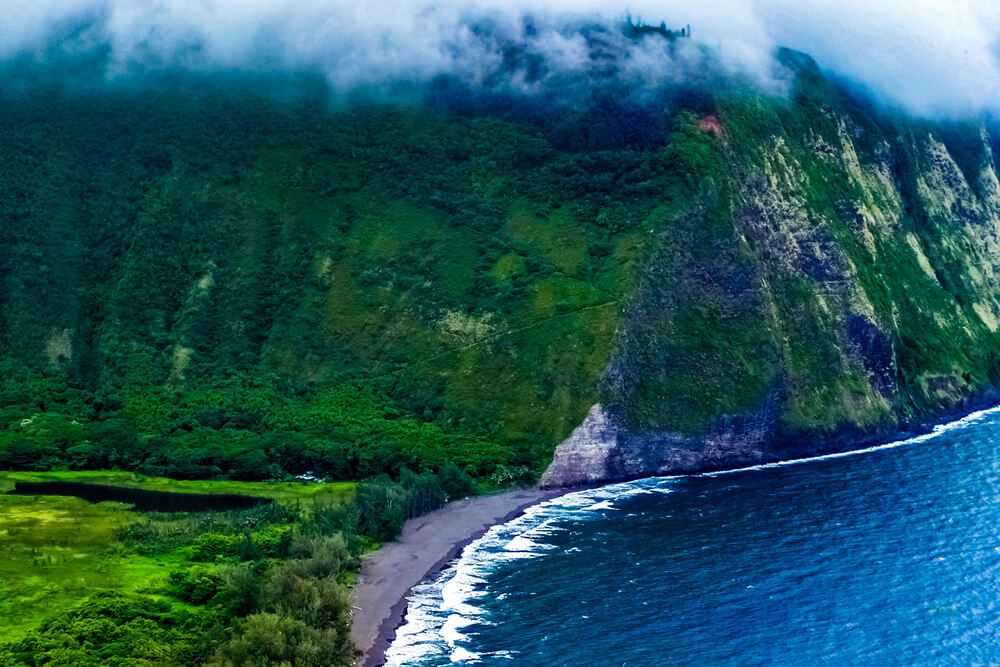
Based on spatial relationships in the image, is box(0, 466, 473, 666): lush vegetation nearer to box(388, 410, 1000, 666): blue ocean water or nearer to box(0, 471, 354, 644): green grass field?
box(0, 471, 354, 644): green grass field

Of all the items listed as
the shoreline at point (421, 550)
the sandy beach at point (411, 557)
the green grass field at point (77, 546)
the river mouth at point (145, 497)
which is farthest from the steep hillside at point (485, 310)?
the sandy beach at point (411, 557)

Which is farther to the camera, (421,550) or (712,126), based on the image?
(712,126)

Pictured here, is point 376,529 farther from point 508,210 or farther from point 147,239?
point 147,239

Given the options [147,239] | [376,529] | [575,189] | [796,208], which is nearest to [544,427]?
[376,529]

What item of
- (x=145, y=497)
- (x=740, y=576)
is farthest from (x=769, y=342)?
(x=145, y=497)

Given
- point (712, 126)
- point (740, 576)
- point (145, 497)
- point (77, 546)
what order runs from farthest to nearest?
point (712, 126), point (145, 497), point (77, 546), point (740, 576)

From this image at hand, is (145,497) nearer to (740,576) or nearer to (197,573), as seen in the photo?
(197,573)

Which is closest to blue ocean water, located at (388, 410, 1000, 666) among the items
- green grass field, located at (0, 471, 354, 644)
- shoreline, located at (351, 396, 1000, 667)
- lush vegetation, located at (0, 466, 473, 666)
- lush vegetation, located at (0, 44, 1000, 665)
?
shoreline, located at (351, 396, 1000, 667)
